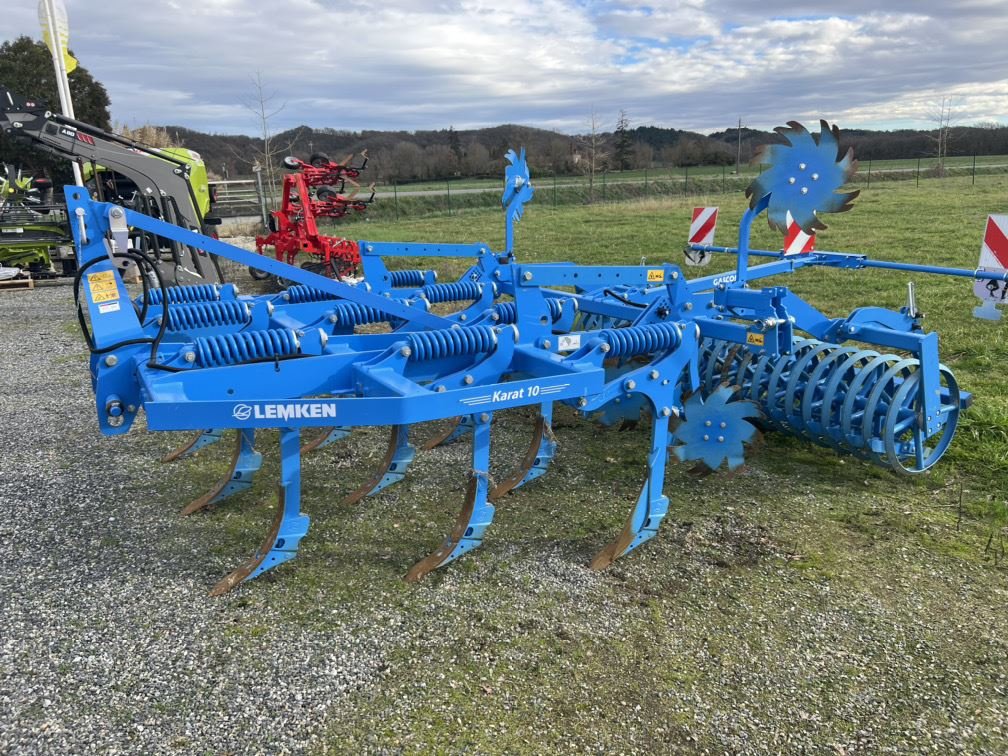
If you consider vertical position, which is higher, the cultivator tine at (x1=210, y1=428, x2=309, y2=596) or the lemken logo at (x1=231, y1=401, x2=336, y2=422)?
the lemken logo at (x1=231, y1=401, x2=336, y2=422)

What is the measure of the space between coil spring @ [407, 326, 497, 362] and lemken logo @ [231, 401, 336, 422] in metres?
0.70

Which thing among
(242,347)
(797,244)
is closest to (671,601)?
(242,347)

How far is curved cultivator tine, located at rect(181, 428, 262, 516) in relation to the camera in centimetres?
425

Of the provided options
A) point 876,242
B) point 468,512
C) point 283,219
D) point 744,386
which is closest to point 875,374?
point 744,386

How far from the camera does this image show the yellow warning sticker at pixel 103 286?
10.3 feet

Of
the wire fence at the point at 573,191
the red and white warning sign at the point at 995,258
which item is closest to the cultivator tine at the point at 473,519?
the red and white warning sign at the point at 995,258

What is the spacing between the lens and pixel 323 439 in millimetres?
5152

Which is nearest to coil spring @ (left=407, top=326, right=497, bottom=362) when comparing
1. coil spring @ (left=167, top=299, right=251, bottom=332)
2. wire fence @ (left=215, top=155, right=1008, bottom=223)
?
coil spring @ (left=167, top=299, right=251, bottom=332)

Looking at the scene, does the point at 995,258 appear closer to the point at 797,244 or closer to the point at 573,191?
the point at 797,244

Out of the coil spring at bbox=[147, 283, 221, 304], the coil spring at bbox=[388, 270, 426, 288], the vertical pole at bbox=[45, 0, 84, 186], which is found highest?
the vertical pole at bbox=[45, 0, 84, 186]

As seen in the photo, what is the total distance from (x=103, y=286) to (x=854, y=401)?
3.89 meters

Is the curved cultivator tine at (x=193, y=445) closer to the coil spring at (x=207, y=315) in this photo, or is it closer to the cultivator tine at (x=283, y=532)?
the coil spring at (x=207, y=315)

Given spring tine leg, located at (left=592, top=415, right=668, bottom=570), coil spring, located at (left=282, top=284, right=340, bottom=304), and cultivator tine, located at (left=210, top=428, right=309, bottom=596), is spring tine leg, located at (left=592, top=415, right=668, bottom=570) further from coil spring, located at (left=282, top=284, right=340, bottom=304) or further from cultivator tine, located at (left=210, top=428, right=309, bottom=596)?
coil spring, located at (left=282, top=284, right=340, bottom=304)

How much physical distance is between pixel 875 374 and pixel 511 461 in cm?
225
